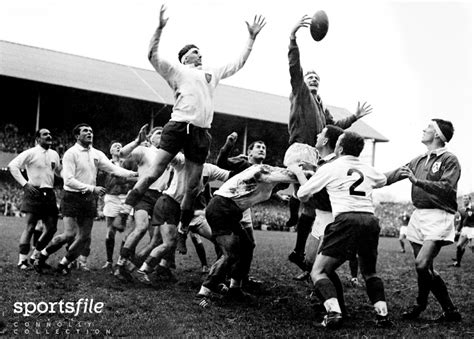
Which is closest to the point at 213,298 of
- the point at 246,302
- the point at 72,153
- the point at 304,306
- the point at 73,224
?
the point at 246,302

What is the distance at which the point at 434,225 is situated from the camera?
556 centimetres

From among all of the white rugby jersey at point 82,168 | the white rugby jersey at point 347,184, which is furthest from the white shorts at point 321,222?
the white rugby jersey at point 82,168

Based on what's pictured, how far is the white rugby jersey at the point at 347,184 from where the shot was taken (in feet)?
15.7

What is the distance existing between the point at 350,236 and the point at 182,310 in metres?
1.80

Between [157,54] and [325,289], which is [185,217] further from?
[325,289]

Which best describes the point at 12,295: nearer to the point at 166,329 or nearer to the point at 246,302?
the point at 166,329

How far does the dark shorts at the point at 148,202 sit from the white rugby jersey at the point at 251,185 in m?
1.98

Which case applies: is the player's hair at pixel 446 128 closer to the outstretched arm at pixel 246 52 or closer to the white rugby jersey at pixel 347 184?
the white rugby jersey at pixel 347 184

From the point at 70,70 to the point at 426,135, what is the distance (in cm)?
2204

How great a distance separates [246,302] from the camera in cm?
582

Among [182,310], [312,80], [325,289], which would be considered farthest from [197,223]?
[325,289]

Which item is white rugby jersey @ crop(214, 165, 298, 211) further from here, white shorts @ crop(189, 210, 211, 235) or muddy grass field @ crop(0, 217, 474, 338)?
white shorts @ crop(189, 210, 211, 235)

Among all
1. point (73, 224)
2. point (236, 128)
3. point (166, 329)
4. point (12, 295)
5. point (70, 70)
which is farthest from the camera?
point (236, 128)

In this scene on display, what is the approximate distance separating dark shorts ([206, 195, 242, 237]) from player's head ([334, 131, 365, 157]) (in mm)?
1421
